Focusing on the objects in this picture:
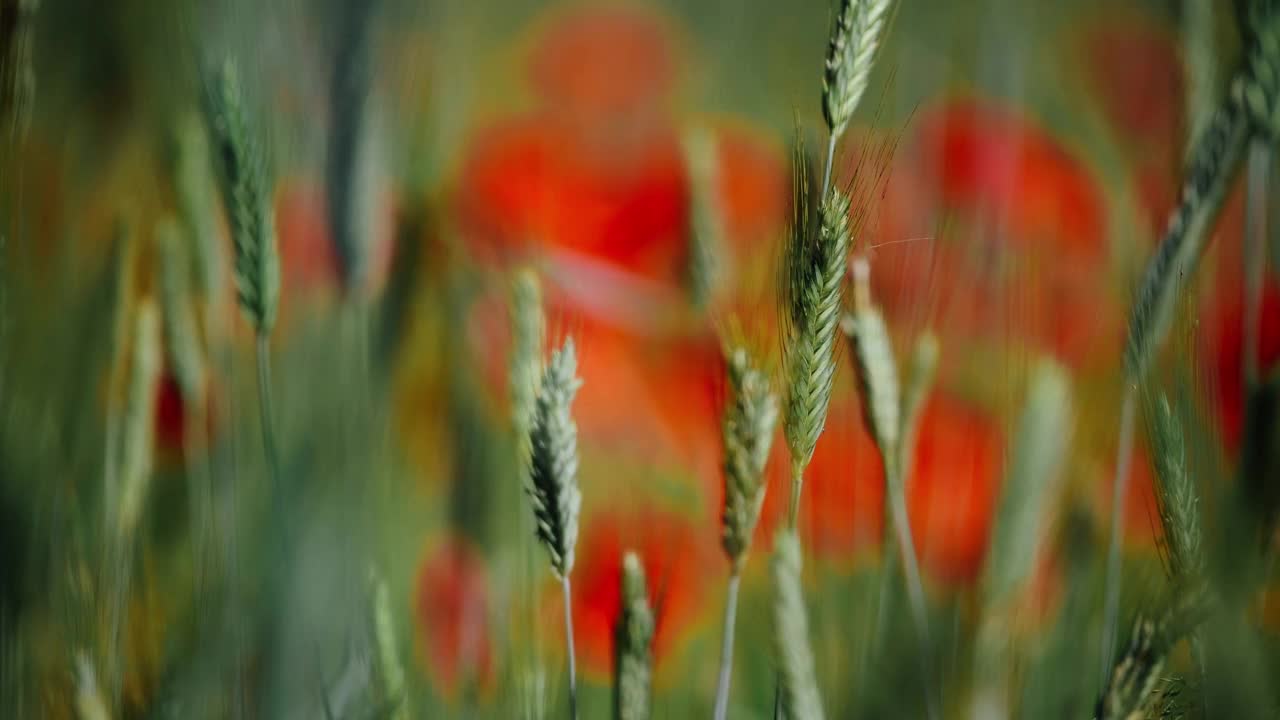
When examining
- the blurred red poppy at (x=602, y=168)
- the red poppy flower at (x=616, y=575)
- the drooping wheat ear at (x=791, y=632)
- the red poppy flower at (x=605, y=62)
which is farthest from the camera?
the red poppy flower at (x=605, y=62)

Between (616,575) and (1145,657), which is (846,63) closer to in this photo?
(1145,657)

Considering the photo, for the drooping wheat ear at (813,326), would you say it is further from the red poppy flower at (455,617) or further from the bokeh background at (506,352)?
the red poppy flower at (455,617)

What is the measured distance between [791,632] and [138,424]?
0.25 meters

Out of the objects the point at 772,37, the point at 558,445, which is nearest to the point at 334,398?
the point at 558,445

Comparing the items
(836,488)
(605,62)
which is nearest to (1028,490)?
(836,488)

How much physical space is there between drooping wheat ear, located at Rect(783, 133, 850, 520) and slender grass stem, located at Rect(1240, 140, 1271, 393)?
150mm

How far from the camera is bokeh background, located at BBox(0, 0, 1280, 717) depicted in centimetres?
28

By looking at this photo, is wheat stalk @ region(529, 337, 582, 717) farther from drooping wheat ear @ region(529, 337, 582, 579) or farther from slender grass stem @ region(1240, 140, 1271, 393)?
slender grass stem @ region(1240, 140, 1271, 393)

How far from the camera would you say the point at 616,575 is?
0.41 m

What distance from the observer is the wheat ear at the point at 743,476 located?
0.77 feet

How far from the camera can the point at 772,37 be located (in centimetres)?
69

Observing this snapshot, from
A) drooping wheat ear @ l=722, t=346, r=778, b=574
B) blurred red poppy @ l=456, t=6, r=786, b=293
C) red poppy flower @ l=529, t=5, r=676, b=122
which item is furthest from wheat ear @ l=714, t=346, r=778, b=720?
red poppy flower @ l=529, t=5, r=676, b=122

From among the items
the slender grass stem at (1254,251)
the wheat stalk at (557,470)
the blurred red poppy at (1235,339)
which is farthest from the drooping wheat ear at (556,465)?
the blurred red poppy at (1235,339)

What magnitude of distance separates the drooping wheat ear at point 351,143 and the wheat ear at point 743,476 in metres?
0.14
